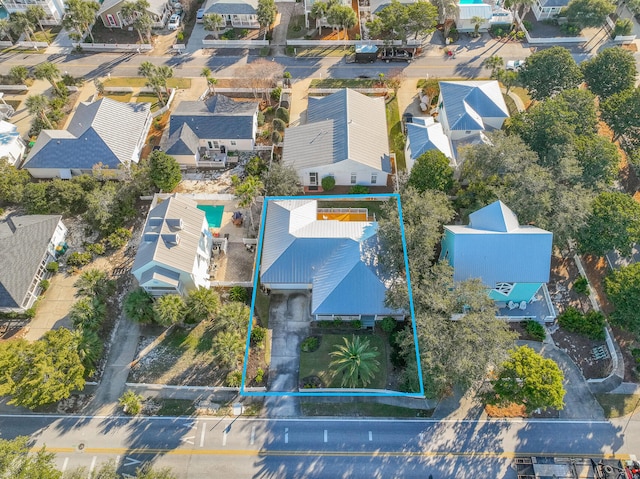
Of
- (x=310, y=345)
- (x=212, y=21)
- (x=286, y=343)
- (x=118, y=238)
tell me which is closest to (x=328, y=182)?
(x=286, y=343)

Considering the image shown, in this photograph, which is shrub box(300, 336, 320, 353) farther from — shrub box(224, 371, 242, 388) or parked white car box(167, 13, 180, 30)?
parked white car box(167, 13, 180, 30)

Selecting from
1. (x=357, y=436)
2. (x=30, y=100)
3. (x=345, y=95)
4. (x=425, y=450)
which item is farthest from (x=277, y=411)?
(x=30, y=100)

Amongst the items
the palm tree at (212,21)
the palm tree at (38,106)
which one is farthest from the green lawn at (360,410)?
the palm tree at (212,21)

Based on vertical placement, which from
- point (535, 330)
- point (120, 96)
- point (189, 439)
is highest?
point (120, 96)

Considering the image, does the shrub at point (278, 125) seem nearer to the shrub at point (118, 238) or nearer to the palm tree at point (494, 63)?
the shrub at point (118, 238)

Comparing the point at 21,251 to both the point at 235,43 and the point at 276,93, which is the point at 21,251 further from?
the point at 235,43

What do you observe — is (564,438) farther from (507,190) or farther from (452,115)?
(452,115)
